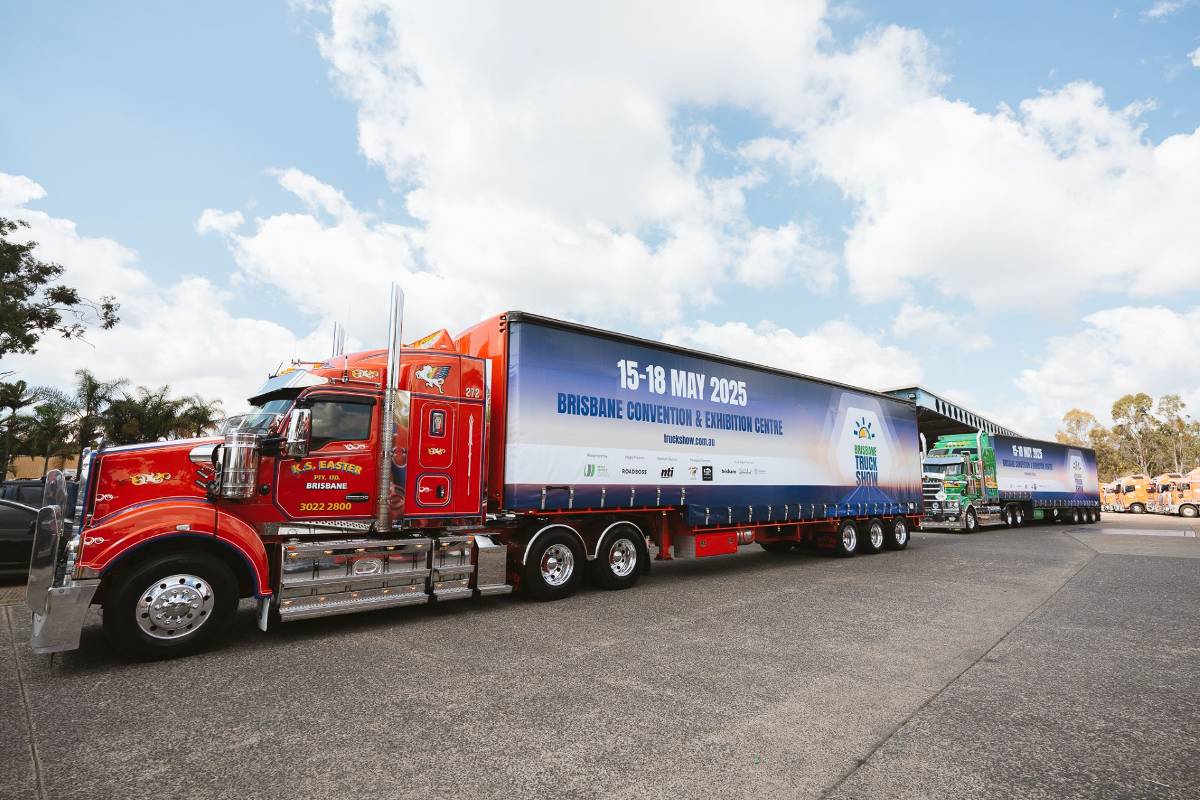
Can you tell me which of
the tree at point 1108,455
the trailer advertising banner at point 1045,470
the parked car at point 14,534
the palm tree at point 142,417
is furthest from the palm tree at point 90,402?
the tree at point 1108,455

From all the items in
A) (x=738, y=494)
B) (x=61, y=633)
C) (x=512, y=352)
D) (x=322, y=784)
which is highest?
(x=512, y=352)

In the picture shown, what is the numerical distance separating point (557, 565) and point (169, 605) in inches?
177

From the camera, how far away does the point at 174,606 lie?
551 centimetres

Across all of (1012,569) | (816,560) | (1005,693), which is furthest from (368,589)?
(1012,569)

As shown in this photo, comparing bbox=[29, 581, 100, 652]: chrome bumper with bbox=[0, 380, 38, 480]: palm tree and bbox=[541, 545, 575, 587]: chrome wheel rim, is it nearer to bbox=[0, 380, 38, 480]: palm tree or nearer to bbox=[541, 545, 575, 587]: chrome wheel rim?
bbox=[541, 545, 575, 587]: chrome wheel rim

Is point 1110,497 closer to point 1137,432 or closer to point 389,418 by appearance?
point 1137,432

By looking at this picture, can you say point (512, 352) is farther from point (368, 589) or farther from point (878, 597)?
point (878, 597)

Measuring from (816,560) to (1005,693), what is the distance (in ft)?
28.9

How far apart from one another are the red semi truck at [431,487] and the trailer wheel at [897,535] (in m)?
4.25

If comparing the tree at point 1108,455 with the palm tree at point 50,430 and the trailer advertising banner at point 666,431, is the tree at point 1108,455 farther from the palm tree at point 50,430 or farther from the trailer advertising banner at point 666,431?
the palm tree at point 50,430

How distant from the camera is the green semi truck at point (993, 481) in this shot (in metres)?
22.7

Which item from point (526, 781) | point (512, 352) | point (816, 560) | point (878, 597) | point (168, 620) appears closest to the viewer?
point (526, 781)

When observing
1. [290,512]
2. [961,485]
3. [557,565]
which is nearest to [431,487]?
[290,512]

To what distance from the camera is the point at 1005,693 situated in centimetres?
462
